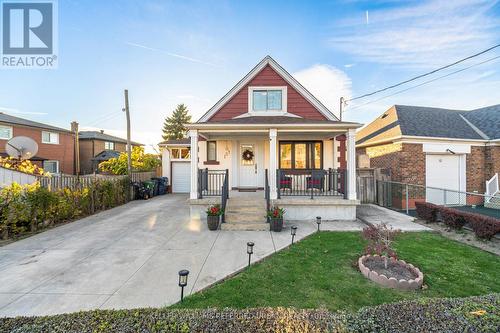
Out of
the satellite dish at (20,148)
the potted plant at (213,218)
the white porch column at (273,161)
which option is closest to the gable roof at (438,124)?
the white porch column at (273,161)

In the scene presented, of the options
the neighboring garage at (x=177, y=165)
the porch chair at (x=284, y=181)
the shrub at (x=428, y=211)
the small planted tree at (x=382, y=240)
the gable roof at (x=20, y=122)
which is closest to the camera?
the small planted tree at (x=382, y=240)

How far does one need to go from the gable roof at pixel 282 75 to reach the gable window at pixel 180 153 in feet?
19.1

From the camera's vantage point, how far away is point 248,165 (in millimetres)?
10383

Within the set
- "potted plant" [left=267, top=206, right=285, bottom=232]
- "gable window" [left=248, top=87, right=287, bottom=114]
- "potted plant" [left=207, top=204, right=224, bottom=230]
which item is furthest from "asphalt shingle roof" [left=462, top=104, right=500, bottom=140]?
"potted plant" [left=207, top=204, right=224, bottom=230]

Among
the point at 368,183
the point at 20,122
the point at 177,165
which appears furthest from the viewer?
the point at 20,122

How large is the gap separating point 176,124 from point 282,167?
3346 cm

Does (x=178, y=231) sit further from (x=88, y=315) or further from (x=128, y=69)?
(x=128, y=69)

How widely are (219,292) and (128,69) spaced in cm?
1334

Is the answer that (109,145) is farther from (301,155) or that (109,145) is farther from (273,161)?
(273,161)

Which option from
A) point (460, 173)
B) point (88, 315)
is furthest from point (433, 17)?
point (88, 315)

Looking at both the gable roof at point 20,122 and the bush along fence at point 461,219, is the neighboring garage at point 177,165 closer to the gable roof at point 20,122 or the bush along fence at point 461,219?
the gable roof at point 20,122

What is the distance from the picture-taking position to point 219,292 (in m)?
3.40

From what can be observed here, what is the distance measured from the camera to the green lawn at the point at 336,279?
3203mm

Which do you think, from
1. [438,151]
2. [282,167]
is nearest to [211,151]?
[282,167]
